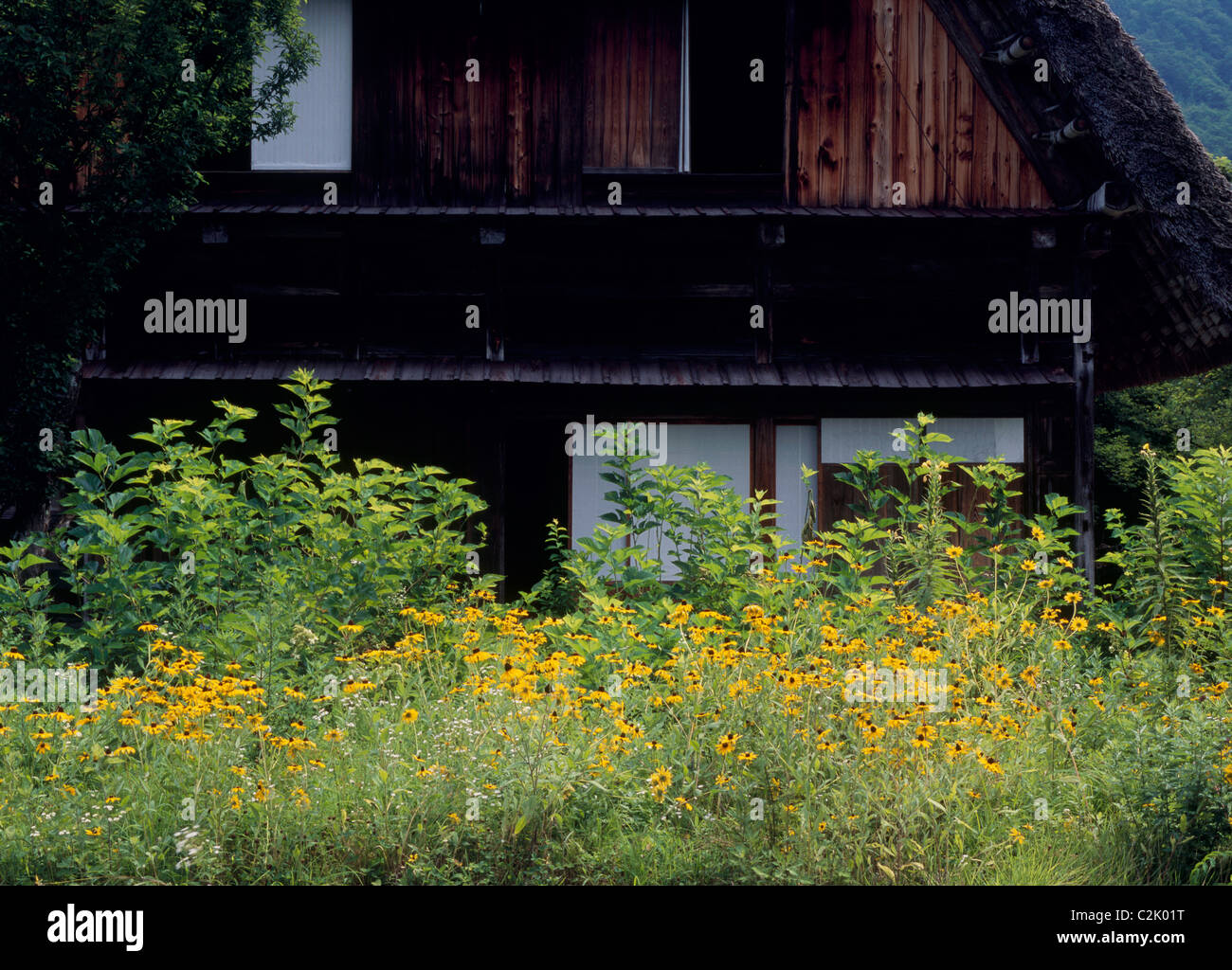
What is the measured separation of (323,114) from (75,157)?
274cm

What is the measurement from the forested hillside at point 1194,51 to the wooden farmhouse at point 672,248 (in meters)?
25.0

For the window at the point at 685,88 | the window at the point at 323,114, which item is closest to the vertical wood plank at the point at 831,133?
the window at the point at 685,88

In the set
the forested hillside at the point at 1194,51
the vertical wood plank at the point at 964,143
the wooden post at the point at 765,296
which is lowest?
the wooden post at the point at 765,296

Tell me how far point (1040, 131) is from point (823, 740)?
26.2 ft

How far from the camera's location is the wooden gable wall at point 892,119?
9984mm

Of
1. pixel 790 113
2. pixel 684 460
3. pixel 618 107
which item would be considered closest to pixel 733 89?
pixel 790 113

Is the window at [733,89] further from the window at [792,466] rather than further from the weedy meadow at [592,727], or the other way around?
the weedy meadow at [592,727]

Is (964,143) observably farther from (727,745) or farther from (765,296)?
(727,745)

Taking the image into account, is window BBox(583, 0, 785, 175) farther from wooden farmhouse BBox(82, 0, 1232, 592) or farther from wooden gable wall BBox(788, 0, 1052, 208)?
wooden gable wall BBox(788, 0, 1052, 208)

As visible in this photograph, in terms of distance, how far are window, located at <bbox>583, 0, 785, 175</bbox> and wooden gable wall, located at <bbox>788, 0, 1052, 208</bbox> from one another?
0.34m

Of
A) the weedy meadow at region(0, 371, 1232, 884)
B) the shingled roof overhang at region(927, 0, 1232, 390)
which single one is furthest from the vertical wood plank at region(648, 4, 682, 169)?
the weedy meadow at region(0, 371, 1232, 884)

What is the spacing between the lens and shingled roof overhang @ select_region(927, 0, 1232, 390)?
9234mm
